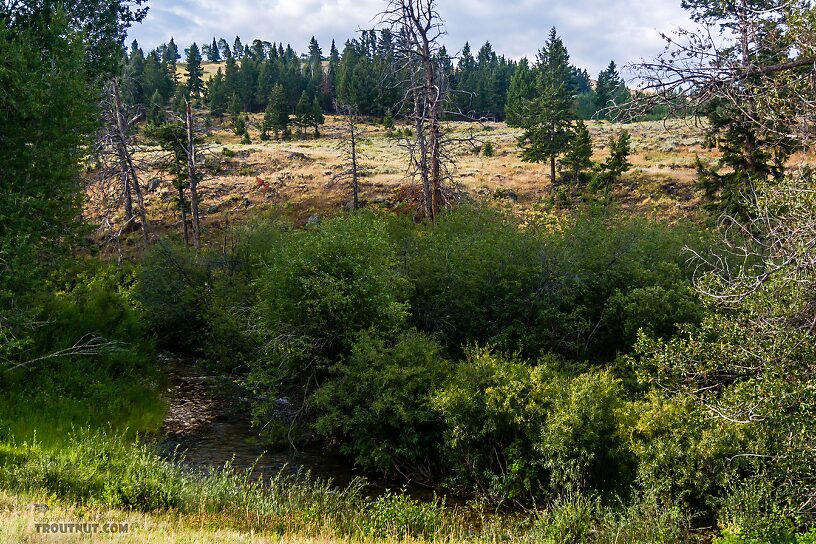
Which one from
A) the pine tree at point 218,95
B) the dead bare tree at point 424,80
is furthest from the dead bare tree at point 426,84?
the pine tree at point 218,95

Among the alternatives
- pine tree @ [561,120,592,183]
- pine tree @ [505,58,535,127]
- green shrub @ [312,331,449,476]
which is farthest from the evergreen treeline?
Result: green shrub @ [312,331,449,476]

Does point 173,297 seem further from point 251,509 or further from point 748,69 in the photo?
point 748,69

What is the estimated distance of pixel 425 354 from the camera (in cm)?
1421

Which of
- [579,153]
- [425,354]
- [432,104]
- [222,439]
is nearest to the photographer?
[425,354]

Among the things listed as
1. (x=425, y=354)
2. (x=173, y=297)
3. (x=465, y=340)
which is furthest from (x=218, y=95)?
(x=425, y=354)

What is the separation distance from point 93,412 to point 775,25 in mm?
16470

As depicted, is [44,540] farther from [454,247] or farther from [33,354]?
[454,247]

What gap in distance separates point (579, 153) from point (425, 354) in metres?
39.9

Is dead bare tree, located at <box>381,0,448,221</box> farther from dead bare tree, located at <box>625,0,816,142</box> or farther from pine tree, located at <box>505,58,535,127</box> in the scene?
pine tree, located at <box>505,58,535,127</box>

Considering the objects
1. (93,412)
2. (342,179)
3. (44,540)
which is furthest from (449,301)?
(342,179)

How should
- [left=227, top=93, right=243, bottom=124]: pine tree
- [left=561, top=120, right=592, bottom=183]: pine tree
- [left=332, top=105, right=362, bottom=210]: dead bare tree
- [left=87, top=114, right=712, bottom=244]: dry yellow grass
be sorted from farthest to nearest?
[left=227, top=93, right=243, bottom=124]: pine tree
[left=561, top=120, right=592, bottom=183]: pine tree
[left=87, top=114, right=712, bottom=244]: dry yellow grass
[left=332, top=105, right=362, bottom=210]: dead bare tree

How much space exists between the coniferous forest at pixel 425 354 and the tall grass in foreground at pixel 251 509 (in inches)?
2.5

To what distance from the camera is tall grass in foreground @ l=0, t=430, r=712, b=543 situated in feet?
28.6

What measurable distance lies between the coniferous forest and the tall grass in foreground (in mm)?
63
